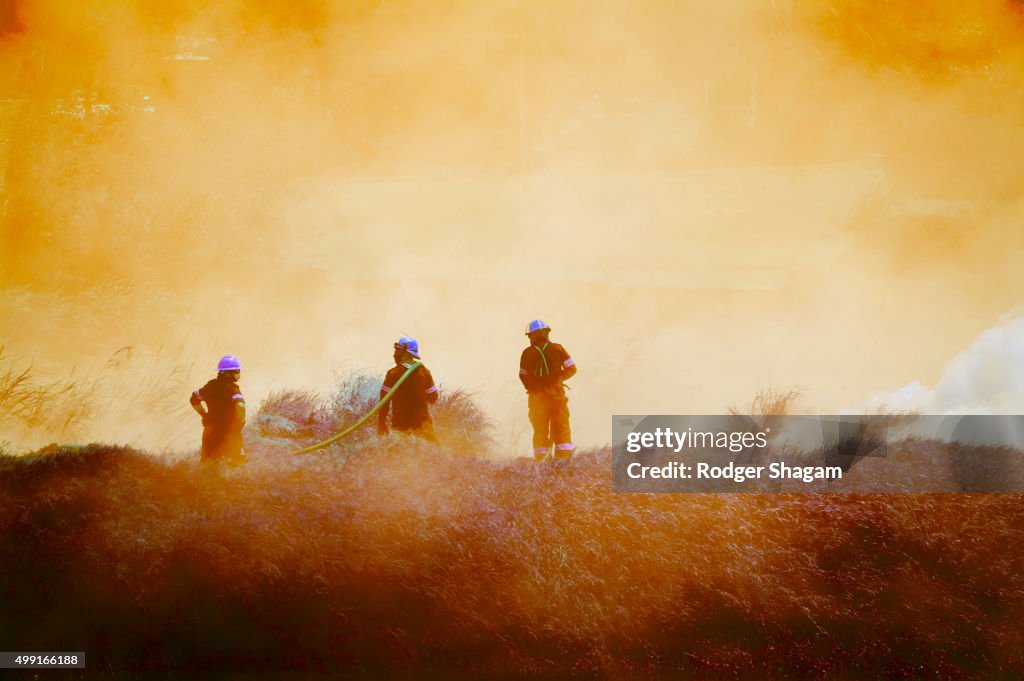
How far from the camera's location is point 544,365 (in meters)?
8.84

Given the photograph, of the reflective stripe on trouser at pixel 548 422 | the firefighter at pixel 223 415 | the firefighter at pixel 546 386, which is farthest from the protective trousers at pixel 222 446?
the reflective stripe on trouser at pixel 548 422

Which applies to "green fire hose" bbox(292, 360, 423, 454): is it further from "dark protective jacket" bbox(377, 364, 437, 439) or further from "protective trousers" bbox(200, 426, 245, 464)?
"protective trousers" bbox(200, 426, 245, 464)

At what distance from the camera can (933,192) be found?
16.2 m

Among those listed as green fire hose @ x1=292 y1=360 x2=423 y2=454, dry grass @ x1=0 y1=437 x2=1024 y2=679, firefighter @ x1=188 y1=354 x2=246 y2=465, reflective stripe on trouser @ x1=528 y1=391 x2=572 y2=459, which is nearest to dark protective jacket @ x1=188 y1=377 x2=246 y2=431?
firefighter @ x1=188 y1=354 x2=246 y2=465

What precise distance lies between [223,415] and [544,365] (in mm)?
2766

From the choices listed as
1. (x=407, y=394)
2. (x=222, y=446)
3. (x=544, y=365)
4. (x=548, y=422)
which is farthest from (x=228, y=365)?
(x=548, y=422)

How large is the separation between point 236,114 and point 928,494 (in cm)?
1207

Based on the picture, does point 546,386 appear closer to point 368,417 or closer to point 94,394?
point 368,417

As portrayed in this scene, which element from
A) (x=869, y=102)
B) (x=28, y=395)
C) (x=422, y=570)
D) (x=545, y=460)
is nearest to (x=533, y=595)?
(x=422, y=570)

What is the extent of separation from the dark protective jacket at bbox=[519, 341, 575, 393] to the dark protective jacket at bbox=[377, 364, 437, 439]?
83 centimetres

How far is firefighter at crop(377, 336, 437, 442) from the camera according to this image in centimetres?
884

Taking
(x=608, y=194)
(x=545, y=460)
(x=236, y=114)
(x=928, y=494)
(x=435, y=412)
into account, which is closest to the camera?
(x=928, y=494)

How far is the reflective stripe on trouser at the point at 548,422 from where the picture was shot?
9.02 m

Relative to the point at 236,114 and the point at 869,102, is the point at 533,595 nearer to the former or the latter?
the point at 236,114
